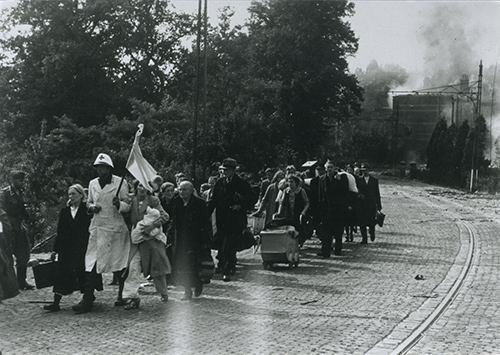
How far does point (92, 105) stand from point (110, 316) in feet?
117

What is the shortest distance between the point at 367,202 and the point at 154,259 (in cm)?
886

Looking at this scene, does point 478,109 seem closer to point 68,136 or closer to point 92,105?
point 92,105

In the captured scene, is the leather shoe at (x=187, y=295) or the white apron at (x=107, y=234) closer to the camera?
the white apron at (x=107, y=234)

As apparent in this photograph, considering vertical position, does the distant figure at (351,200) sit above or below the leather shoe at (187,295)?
above

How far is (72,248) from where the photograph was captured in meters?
9.95

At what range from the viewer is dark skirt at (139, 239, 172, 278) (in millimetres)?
10453

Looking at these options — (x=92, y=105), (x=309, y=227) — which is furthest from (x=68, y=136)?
(x=309, y=227)

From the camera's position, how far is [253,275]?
1336cm

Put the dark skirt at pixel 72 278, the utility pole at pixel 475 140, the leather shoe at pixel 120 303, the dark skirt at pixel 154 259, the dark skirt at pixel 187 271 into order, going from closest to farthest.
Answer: the dark skirt at pixel 72 278
the leather shoe at pixel 120 303
the dark skirt at pixel 154 259
the dark skirt at pixel 187 271
the utility pole at pixel 475 140

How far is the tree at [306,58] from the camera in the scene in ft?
173

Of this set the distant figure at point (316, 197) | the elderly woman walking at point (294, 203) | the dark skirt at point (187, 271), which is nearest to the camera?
the dark skirt at point (187, 271)

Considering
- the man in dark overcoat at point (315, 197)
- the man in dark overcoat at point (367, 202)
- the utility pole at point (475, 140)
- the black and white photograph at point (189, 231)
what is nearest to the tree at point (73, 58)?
the black and white photograph at point (189, 231)

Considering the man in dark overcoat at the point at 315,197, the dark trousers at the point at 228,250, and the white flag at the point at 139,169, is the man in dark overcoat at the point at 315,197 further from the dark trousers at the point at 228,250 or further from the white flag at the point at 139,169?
the white flag at the point at 139,169

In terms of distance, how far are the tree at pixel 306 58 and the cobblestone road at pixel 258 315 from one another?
38.5 m
